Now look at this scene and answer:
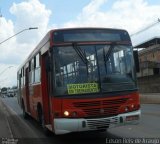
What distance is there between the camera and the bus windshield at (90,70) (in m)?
11.8

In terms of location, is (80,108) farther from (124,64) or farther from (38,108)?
(38,108)

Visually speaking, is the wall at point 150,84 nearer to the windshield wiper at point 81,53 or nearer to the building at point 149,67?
the building at point 149,67

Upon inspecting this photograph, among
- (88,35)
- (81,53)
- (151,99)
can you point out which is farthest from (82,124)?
(151,99)

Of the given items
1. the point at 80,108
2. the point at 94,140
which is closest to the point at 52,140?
the point at 94,140

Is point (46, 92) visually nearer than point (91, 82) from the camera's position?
No

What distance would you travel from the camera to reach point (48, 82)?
13195 mm

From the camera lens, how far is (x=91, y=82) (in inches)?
466

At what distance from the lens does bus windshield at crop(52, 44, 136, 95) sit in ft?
38.8

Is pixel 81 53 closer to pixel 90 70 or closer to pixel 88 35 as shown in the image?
pixel 90 70

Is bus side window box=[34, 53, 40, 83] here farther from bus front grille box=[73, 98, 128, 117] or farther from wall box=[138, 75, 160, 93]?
wall box=[138, 75, 160, 93]

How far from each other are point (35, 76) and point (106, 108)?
4.66 m

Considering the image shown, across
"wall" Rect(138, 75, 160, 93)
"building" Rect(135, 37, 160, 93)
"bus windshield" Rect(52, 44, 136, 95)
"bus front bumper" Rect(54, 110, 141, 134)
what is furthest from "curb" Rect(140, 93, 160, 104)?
"bus front bumper" Rect(54, 110, 141, 134)

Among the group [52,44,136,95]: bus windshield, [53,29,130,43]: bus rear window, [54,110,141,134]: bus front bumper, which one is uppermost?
[53,29,130,43]: bus rear window

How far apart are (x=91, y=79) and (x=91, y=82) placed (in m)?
0.09
